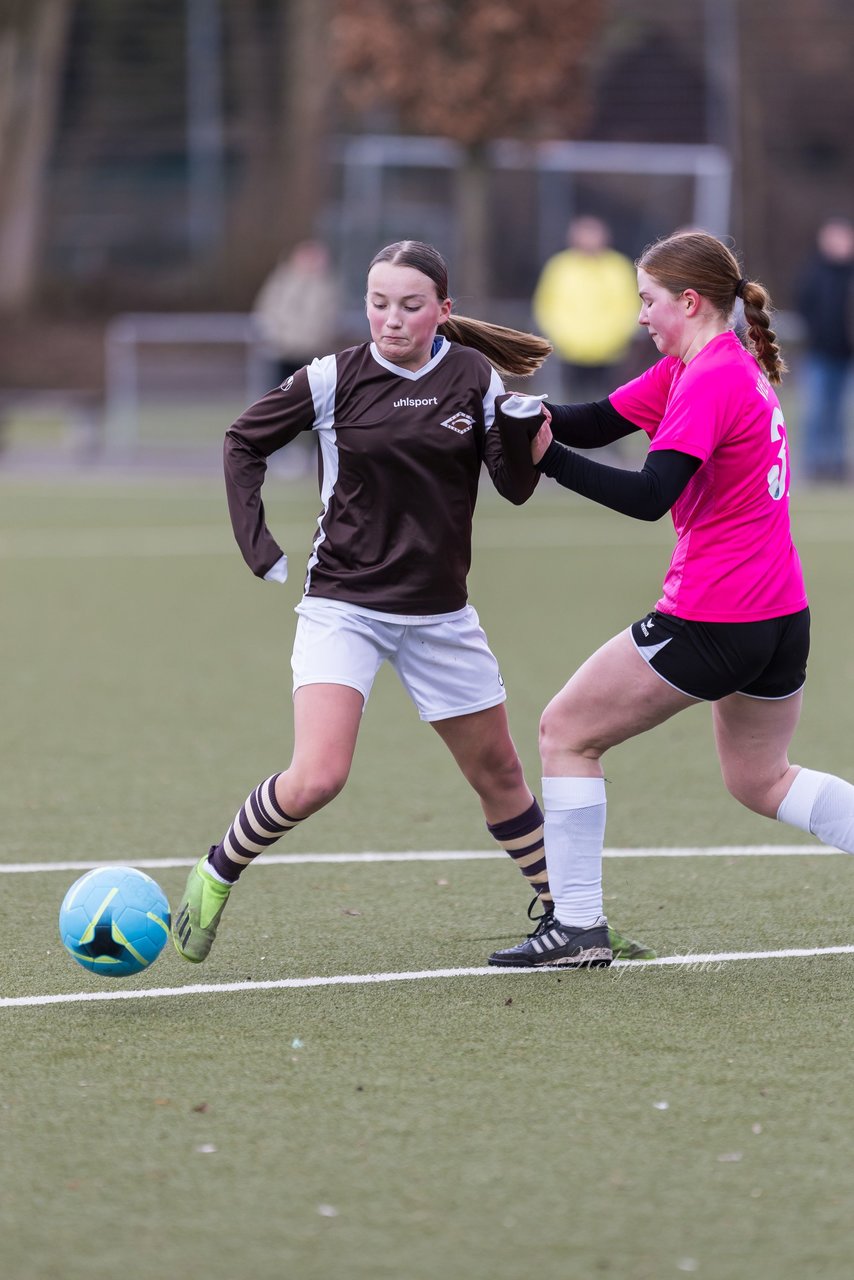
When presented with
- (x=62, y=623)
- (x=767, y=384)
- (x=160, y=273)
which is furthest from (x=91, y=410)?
(x=767, y=384)

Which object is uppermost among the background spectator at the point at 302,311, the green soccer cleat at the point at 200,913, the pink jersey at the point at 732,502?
the pink jersey at the point at 732,502

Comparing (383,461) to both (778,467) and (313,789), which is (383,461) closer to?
(313,789)

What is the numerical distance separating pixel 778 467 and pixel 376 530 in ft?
3.40

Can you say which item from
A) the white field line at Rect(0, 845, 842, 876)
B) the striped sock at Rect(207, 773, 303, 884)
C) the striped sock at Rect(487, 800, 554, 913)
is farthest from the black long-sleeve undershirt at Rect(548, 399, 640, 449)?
the white field line at Rect(0, 845, 842, 876)

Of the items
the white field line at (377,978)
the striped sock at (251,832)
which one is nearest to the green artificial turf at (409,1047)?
the white field line at (377,978)

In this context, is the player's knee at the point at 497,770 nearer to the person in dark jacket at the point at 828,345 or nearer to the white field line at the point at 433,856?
the white field line at the point at 433,856

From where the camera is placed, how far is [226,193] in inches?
1260

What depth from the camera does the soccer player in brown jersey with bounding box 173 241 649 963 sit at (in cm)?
506

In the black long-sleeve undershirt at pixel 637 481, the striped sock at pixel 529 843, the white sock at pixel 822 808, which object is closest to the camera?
the black long-sleeve undershirt at pixel 637 481

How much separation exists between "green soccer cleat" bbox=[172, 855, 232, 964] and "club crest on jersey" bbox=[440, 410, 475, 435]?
132 centimetres

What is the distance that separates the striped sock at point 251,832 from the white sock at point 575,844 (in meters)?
0.68

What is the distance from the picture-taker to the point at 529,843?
5.50m

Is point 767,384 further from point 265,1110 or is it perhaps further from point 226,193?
point 226,193

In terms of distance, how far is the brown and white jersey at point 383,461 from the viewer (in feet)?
16.6
